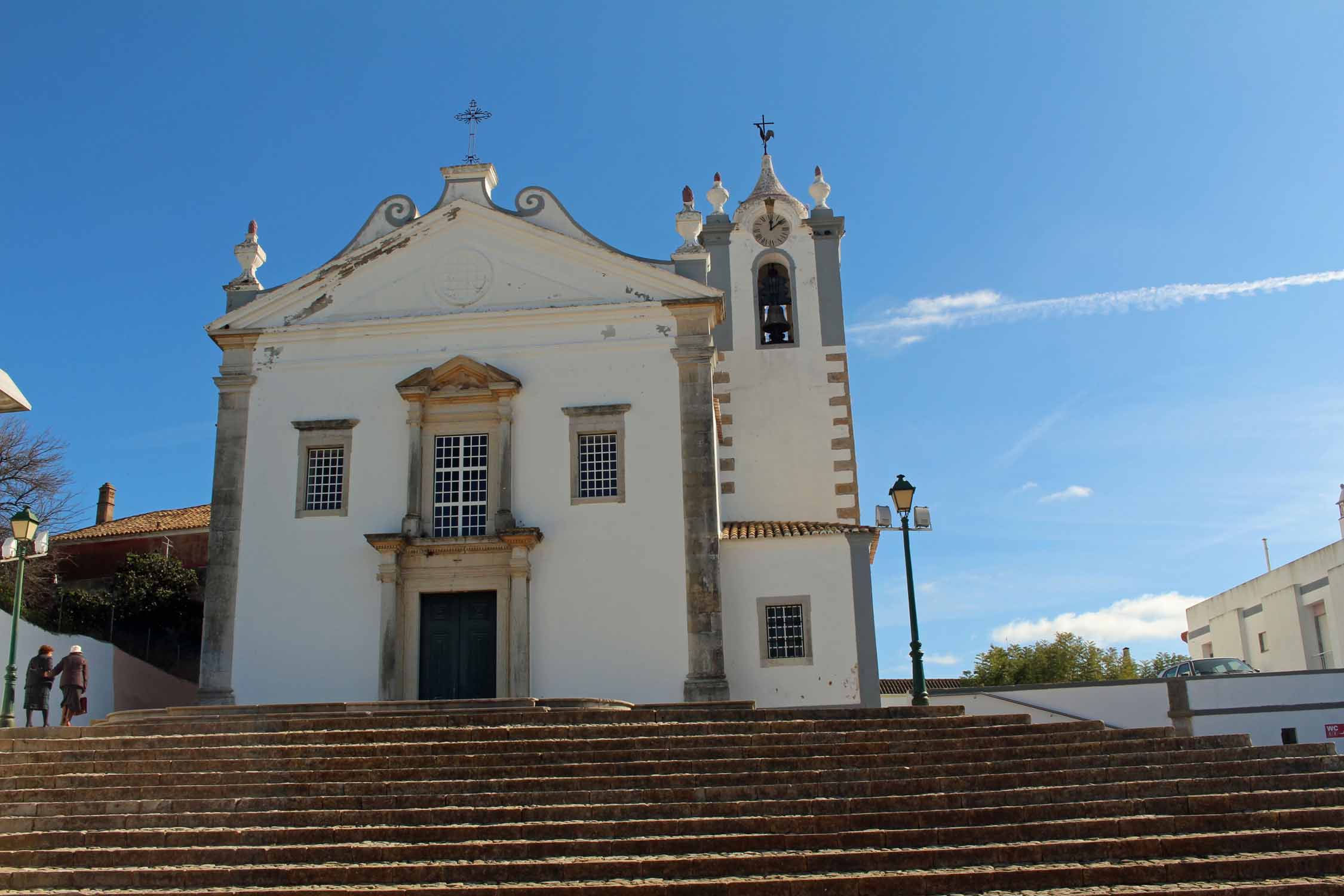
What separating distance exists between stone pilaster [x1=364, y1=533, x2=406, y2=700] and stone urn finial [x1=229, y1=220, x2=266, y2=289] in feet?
16.7

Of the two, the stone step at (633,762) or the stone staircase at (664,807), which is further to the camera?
the stone step at (633,762)

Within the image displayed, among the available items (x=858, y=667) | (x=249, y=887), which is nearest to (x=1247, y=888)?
(x=249, y=887)

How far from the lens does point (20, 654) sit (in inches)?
715

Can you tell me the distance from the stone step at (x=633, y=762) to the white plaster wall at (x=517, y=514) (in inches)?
224

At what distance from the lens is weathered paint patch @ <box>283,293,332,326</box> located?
1966 centimetres

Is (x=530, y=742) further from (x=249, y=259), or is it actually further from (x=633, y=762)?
(x=249, y=259)

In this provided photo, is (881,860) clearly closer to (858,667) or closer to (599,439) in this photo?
(858,667)

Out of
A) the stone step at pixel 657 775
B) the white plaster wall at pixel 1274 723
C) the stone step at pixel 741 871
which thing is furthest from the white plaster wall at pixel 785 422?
the stone step at pixel 741 871

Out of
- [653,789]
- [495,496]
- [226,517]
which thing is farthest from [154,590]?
[653,789]

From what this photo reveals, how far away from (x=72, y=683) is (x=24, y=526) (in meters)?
2.43

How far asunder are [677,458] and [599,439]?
1.25m

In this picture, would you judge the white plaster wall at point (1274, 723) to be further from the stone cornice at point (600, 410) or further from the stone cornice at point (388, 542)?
the stone cornice at point (388, 542)

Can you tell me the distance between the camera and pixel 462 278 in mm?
19609

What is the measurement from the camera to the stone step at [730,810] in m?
10.4
